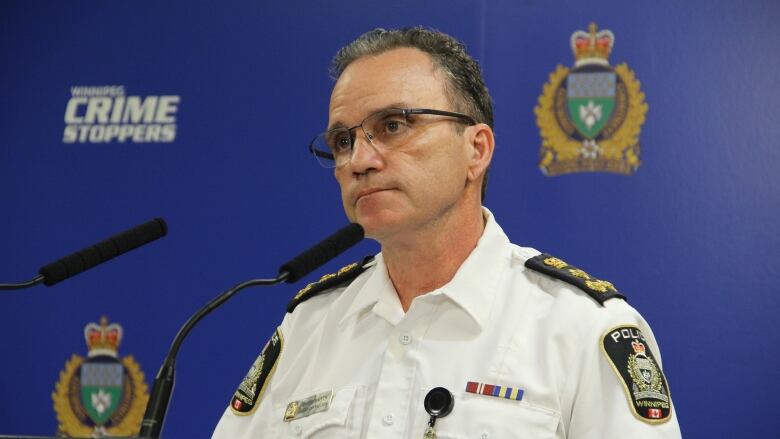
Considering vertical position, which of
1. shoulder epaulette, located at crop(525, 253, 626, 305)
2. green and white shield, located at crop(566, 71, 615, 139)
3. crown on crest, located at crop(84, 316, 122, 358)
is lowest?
crown on crest, located at crop(84, 316, 122, 358)

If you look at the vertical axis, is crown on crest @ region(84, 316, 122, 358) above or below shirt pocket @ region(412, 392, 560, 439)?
above

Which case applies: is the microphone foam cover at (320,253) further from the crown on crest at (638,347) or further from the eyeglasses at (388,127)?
the crown on crest at (638,347)

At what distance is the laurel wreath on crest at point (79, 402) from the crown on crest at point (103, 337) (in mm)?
45

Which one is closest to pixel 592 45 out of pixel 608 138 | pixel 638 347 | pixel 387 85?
pixel 608 138

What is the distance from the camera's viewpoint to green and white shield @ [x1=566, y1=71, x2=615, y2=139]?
2494mm

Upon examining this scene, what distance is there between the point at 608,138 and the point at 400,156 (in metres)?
0.99

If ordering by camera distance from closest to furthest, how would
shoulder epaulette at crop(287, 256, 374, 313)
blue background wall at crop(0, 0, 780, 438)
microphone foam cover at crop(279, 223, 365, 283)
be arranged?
microphone foam cover at crop(279, 223, 365, 283), shoulder epaulette at crop(287, 256, 374, 313), blue background wall at crop(0, 0, 780, 438)

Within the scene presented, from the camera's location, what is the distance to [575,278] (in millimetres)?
1628

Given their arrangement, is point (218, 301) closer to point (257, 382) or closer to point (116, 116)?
point (257, 382)

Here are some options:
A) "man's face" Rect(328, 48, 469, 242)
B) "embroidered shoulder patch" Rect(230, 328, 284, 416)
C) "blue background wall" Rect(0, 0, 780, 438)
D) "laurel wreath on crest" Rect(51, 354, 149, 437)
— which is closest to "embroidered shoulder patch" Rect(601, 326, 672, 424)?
"man's face" Rect(328, 48, 469, 242)

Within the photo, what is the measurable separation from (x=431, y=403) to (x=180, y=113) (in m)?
1.63

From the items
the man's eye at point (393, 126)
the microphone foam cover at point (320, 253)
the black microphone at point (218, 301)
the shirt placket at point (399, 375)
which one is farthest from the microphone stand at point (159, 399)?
the man's eye at point (393, 126)

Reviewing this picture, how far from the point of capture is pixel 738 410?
2344mm

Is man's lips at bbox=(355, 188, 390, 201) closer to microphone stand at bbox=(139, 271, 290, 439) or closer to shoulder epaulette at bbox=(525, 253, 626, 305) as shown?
shoulder epaulette at bbox=(525, 253, 626, 305)
